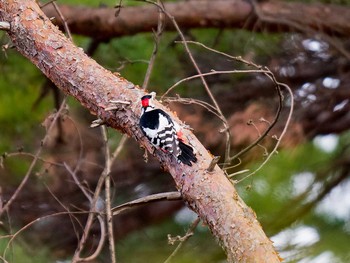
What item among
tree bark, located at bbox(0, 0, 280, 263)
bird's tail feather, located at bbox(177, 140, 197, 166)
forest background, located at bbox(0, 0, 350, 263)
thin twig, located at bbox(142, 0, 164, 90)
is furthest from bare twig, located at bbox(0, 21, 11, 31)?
forest background, located at bbox(0, 0, 350, 263)

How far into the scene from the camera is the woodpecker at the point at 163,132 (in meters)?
1.68

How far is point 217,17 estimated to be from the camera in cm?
318

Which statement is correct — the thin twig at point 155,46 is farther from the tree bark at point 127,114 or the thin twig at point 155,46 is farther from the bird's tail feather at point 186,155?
the bird's tail feather at point 186,155

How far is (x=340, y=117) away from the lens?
3.06 m

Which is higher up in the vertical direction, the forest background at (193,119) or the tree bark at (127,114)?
the forest background at (193,119)

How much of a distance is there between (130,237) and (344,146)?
0.80 meters

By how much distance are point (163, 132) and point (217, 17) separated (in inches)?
62.6

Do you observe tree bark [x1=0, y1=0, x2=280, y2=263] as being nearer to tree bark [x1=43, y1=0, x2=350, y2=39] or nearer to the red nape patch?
the red nape patch

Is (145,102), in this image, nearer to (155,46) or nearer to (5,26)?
(5,26)

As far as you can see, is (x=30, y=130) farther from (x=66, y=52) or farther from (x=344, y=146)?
(x=66, y=52)

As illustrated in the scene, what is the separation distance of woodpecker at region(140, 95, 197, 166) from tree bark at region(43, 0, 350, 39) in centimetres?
136

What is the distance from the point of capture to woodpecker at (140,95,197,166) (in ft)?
5.50

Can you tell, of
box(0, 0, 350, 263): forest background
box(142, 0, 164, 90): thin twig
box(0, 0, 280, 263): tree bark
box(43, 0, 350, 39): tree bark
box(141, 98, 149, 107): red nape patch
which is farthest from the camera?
box(43, 0, 350, 39): tree bark

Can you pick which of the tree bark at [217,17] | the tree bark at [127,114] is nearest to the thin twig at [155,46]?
the tree bark at [127,114]
